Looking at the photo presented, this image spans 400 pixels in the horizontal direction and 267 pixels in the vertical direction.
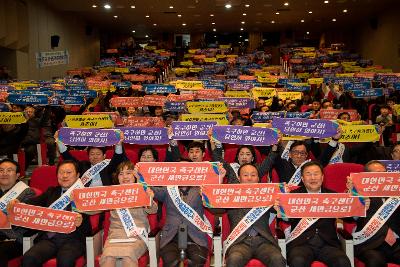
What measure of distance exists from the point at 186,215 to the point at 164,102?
4994 millimetres

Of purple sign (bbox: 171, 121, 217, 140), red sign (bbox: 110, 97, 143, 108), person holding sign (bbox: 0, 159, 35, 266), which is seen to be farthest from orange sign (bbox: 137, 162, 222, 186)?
red sign (bbox: 110, 97, 143, 108)

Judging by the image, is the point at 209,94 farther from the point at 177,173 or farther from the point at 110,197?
the point at 110,197

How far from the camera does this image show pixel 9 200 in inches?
A: 163

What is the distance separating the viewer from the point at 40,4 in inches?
882

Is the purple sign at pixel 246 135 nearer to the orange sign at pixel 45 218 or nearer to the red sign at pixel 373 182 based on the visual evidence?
the red sign at pixel 373 182


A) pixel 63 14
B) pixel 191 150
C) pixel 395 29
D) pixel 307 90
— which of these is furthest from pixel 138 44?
pixel 191 150

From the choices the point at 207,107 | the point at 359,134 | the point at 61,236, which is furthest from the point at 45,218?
the point at 207,107

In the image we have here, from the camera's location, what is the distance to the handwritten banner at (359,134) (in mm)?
5496

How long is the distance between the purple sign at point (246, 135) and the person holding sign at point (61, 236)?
150 centimetres

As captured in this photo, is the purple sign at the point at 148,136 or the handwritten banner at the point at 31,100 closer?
the purple sign at the point at 148,136

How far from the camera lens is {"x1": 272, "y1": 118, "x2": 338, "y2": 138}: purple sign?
4.95 metres

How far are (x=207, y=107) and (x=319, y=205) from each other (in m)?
4.16

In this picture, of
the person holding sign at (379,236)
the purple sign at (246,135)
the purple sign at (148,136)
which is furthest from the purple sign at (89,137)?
the person holding sign at (379,236)

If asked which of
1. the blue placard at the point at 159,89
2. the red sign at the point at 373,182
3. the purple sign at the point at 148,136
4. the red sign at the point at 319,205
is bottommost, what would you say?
the red sign at the point at 319,205
